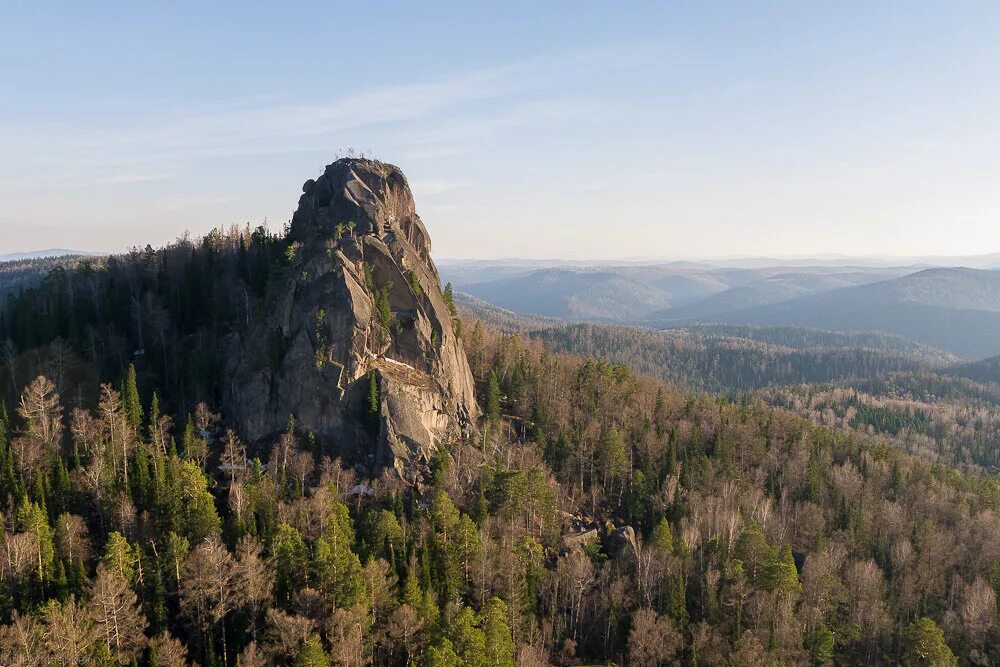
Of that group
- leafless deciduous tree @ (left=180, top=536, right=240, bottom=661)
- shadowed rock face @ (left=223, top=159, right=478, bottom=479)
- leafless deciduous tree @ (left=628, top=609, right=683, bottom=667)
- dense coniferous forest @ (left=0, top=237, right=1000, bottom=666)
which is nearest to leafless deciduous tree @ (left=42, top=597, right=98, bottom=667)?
dense coniferous forest @ (left=0, top=237, right=1000, bottom=666)

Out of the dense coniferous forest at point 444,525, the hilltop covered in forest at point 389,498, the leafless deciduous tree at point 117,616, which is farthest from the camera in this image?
the hilltop covered in forest at point 389,498

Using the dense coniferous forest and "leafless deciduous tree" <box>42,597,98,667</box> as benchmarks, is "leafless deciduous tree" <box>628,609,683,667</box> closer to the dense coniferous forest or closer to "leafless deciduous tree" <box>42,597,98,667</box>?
the dense coniferous forest

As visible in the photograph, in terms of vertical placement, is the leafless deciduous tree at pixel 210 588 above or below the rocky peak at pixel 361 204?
below

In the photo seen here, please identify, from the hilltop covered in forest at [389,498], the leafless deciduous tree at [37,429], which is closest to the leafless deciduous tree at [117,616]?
the hilltop covered in forest at [389,498]

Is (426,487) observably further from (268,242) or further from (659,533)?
(268,242)

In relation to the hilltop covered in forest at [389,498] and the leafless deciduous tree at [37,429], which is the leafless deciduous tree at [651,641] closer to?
the hilltop covered in forest at [389,498]

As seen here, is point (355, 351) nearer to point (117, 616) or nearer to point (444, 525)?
point (444, 525)
